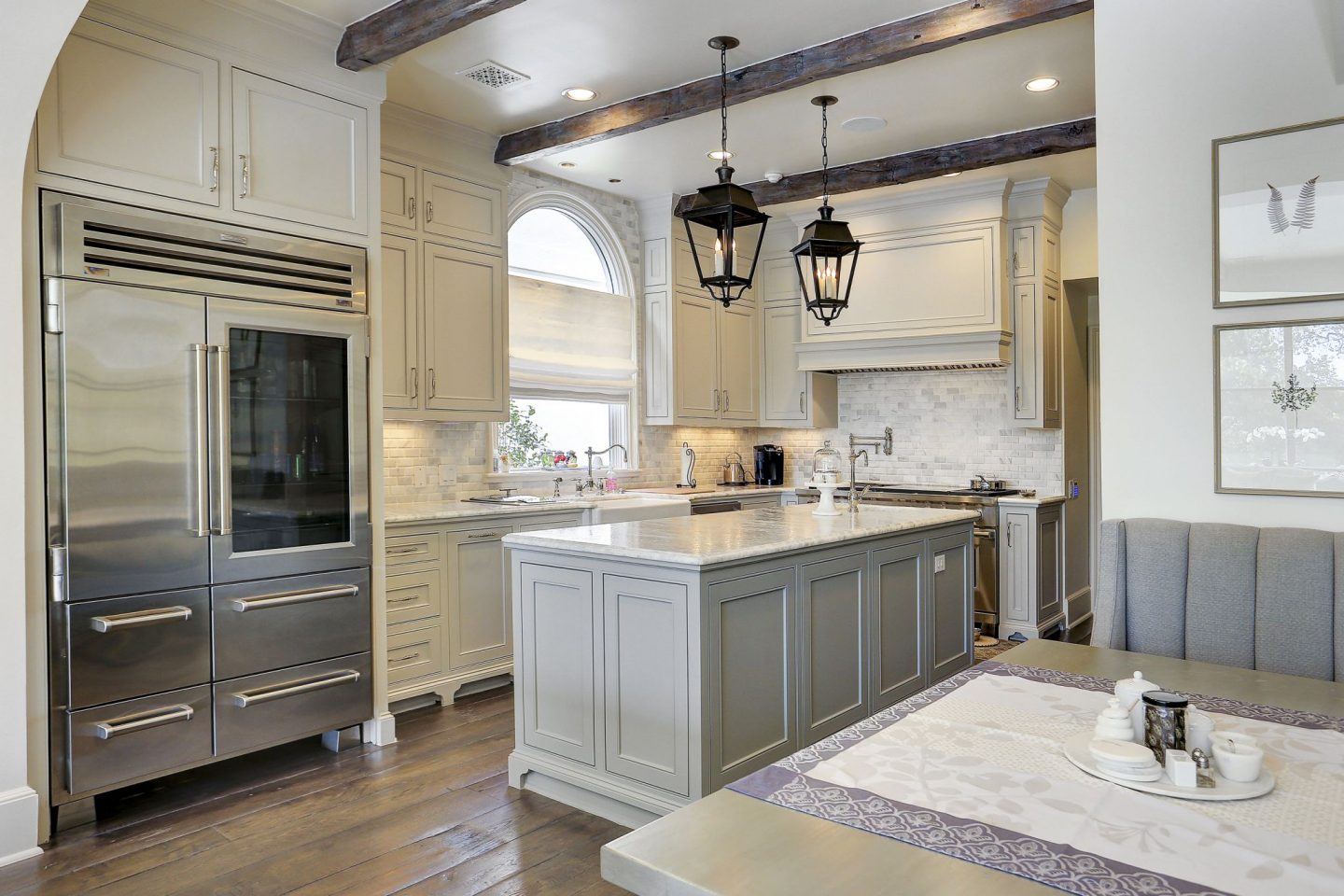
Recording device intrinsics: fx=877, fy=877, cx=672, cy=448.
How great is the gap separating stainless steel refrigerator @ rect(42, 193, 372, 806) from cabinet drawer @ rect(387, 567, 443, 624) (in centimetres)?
38

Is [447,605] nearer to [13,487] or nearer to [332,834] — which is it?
[332,834]

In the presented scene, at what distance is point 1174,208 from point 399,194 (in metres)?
3.49

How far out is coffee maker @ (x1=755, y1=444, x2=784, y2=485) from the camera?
704cm

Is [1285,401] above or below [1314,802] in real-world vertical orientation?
above

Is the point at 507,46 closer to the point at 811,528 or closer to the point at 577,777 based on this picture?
the point at 811,528

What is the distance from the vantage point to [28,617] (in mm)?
2771

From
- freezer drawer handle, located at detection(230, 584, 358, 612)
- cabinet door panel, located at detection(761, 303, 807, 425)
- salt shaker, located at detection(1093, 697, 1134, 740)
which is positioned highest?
cabinet door panel, located at detection(761, 303, 807, 425)

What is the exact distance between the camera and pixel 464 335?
190 inches

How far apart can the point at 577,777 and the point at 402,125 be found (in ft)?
10.9

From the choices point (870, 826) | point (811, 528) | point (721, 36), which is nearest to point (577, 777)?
point (811, 528)

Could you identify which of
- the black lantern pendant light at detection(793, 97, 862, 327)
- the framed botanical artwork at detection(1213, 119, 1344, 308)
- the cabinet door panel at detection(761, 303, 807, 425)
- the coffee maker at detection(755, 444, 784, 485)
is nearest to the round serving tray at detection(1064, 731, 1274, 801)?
the framed botanical artwork at detection(1213, 119, 1344, 308)

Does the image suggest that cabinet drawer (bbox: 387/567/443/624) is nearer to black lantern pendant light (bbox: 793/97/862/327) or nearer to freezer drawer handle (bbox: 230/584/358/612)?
freezer drawer handle (bbox: 230/584/358/612)

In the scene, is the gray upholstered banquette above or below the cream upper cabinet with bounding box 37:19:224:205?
below

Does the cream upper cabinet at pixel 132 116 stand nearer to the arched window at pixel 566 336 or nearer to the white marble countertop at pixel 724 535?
the white marble countertop at pixel 724 535
